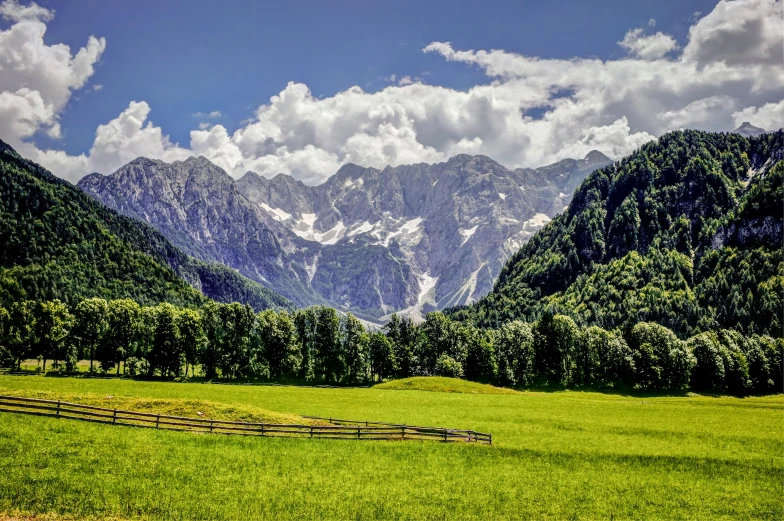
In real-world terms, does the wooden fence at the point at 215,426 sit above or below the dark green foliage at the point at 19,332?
below

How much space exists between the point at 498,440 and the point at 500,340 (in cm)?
11088

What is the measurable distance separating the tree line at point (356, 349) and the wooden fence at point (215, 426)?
282ft

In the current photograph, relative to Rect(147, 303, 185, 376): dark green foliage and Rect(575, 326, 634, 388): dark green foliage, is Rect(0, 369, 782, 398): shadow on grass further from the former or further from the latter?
Rect(575, 326, 634, 388): dark green foliage

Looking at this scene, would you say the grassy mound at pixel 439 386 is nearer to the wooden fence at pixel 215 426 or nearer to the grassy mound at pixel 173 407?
the wooden fence at pixel 215 426

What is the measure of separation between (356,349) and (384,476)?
12344 centimetres

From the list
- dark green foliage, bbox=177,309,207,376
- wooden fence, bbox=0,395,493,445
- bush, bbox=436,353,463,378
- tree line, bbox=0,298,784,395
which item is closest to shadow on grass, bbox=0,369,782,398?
tree line, bbox=0,298,784,395

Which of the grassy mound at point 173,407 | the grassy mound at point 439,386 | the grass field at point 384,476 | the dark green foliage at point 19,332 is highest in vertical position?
the dark green foliage at point 19,332

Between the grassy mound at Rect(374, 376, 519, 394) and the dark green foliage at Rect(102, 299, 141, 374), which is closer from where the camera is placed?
the grassy mound at Rect(374, 376, 519, 394)

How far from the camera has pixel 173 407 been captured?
196 feet

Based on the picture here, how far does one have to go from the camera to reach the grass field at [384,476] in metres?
34.1

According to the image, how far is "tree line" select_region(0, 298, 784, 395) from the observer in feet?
452

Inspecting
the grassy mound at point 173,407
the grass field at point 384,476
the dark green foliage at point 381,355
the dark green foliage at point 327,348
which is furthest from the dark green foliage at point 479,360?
the grassy mound at point 173,407

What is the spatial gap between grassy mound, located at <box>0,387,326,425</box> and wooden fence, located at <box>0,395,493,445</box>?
3.71m

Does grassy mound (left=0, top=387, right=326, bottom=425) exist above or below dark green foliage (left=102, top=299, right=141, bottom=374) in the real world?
below
